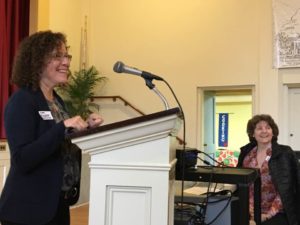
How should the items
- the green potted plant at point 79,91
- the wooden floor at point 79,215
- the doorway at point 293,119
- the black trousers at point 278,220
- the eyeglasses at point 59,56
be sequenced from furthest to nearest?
1. the green potted plant at point 79,91
2. the doorway at point 293,119
3. the wooden floor at point 79,215
4. the black trousers at point 278,220
5. the eyeglasses at point 59,56

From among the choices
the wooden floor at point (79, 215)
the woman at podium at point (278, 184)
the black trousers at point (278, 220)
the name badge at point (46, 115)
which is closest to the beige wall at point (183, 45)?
the wooden floor at point (79, 215)

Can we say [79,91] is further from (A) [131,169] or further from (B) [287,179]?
(A) [131,169]

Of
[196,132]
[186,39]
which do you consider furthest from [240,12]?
[196,132]

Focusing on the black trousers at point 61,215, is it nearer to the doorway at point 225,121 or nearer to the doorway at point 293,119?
the doorway at point 225,121

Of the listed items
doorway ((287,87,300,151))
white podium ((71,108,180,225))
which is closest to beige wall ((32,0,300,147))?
doorway ((287,87,300,151))

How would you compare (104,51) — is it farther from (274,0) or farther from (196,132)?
(274,0)

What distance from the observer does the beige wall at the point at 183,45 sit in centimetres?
540

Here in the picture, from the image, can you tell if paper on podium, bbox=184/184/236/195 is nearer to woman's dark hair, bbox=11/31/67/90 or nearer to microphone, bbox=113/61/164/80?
microphone, bbox=113/61/164/80

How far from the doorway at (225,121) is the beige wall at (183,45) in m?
0.24

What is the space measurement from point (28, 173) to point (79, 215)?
→ 376 cm

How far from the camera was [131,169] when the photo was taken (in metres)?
1.05

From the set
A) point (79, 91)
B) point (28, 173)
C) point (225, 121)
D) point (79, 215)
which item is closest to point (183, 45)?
point (79, 91)

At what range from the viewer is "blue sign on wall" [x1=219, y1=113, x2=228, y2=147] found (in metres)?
7.86

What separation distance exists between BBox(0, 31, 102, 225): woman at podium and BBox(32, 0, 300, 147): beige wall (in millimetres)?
4354
